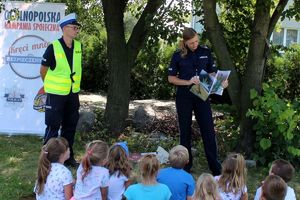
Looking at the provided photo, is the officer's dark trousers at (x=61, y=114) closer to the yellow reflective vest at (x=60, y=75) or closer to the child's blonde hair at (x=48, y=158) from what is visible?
the yellow reflective vest at (x=60, y=75)

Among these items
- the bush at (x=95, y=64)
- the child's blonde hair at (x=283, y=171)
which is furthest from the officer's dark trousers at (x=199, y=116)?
the bush at (x=95, y=64)

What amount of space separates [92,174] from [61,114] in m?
1.89

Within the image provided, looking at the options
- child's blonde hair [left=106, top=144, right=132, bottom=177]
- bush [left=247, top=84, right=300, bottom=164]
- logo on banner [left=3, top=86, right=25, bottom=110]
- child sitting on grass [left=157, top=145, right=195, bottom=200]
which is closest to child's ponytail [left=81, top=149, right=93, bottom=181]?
child's blonde hair [left=106, top=144, right=132, bottom=177]

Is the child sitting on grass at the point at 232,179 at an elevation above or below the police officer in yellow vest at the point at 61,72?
below

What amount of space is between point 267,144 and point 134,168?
179 centimetres

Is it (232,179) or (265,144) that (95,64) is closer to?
(265,144)

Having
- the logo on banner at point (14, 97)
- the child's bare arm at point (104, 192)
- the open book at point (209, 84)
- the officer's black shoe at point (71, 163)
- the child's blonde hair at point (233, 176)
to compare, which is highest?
the open book at point (209, 84)

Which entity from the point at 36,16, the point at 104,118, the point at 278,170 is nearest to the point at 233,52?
the point at 104,118

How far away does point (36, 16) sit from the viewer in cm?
792

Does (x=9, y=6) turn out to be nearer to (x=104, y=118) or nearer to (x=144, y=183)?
(x=104, y=118)

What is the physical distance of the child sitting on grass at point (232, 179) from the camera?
14.1 ft

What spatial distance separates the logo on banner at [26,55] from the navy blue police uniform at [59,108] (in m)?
1.98

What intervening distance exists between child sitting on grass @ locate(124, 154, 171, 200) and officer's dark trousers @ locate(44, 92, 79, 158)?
2211 millimetres

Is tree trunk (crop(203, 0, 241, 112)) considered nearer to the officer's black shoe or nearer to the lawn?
the lawn
